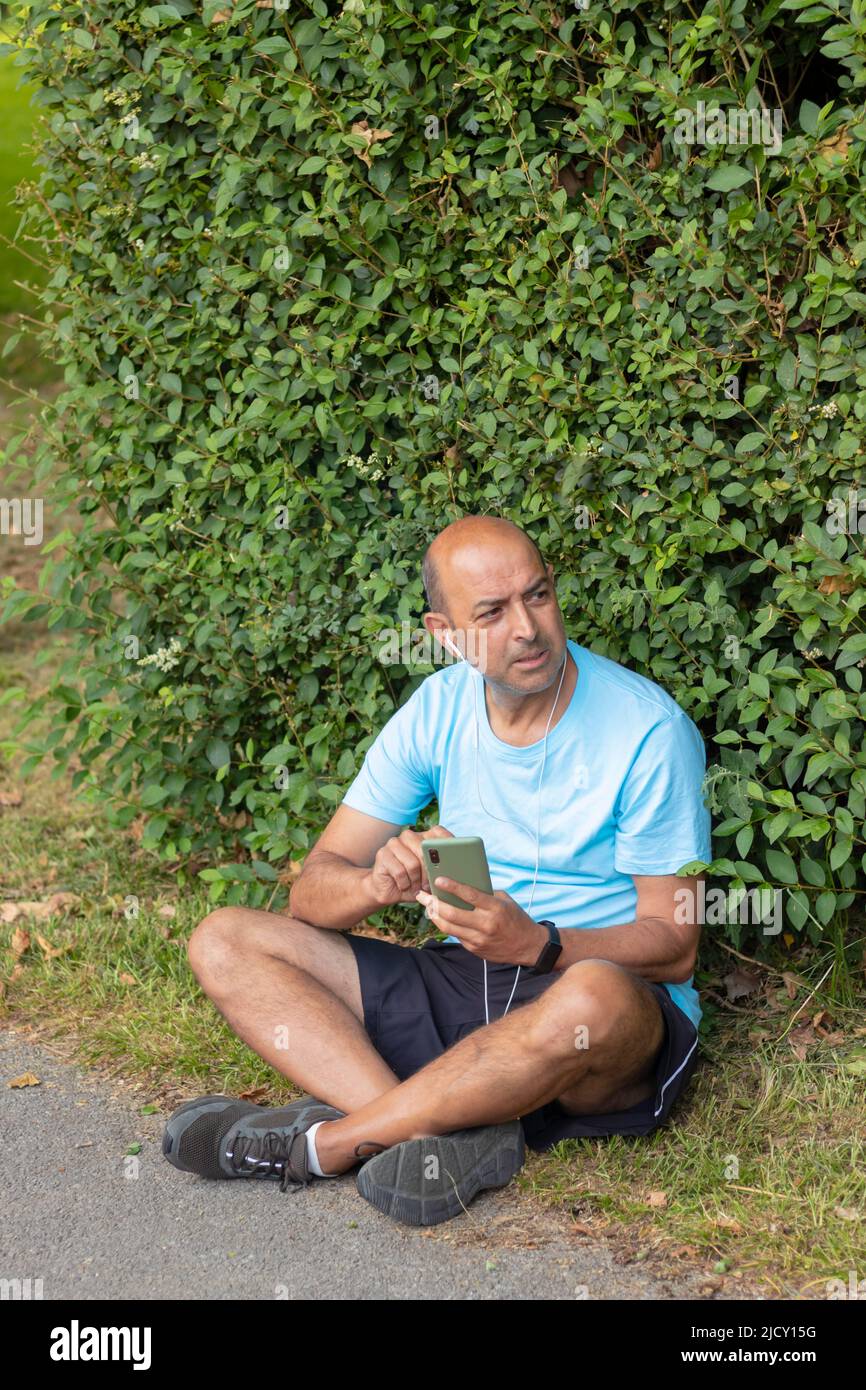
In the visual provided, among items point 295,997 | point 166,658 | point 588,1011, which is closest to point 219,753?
point 166,658

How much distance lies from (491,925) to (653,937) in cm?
41

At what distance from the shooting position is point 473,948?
10.7ft

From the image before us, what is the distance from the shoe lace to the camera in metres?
3.37

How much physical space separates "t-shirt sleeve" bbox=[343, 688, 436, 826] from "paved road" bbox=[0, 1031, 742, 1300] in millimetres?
943

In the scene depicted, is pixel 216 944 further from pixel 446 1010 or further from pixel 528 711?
pixel 528 711

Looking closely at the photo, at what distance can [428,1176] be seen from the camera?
10.3ft

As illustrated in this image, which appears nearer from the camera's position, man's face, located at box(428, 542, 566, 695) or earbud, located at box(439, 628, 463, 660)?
man's face, located at box(428, 542, 566, 695)

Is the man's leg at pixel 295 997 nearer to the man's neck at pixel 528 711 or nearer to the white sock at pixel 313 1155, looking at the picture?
the white sock at pixel 313 1155

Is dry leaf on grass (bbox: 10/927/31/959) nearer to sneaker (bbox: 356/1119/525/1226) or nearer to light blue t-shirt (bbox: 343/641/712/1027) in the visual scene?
light blue t-shirt (bbox: 343/641/712/1027)

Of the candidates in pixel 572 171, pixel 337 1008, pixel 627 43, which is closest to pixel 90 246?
pixel 572 171

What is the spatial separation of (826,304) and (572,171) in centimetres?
91

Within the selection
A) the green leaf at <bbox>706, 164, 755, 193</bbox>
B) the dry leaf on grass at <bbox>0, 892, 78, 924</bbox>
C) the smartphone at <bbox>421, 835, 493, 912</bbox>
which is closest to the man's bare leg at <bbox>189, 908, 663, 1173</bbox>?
the smartphone at <bbox>421, 835, 493, 912</bbox>

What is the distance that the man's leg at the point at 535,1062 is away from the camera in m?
3.05

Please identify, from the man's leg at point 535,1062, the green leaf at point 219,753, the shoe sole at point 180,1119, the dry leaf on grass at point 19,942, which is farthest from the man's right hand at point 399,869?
the dry leaf on grass at point 19,942
